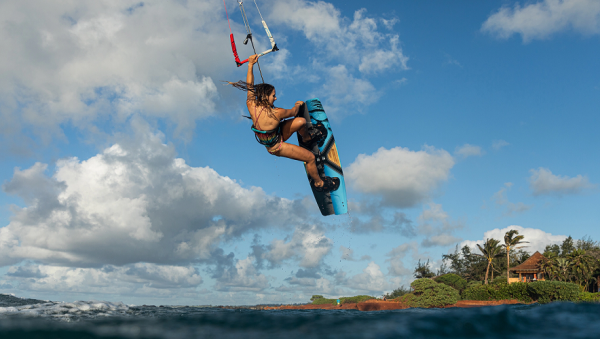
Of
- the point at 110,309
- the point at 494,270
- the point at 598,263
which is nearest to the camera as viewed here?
the point at 110,309

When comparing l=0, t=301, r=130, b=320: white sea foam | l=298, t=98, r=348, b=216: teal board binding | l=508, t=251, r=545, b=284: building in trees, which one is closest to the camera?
l=0, t=301, r=130, b=320: white sea foam

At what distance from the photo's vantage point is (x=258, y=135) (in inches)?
292

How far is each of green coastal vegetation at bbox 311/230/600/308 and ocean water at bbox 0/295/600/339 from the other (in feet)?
70.1

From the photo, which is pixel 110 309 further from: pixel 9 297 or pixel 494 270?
pixel 494 270

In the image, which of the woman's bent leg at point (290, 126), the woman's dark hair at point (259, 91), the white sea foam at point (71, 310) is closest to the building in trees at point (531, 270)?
the woman's bent leg at point (290, 126)

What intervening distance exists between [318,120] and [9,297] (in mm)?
7543

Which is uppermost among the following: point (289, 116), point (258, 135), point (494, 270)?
point (289, 116)

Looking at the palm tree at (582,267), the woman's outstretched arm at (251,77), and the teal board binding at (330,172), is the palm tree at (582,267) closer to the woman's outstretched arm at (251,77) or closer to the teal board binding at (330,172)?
the teal board binding at (330,172)

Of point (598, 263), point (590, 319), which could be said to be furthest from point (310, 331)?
point (598, 263)

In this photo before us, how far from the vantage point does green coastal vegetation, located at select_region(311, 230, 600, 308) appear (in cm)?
2378

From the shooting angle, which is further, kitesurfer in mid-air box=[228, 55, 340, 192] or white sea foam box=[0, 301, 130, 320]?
kitesurfer in mid-air box=[228, 55, 340, 192]

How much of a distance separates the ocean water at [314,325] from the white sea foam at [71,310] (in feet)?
0.05

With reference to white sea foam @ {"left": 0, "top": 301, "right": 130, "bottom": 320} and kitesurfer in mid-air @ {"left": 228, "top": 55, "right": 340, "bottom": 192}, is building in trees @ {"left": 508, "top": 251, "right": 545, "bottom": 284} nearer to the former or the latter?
kitesurfer in mid-air @ {"left": 228, "top": 55, "right": 340, "bottom": 192}

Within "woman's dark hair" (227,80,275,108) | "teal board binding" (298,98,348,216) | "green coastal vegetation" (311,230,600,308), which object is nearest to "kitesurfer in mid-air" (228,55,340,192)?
"woman's dark hair" (227,80,275,108)
